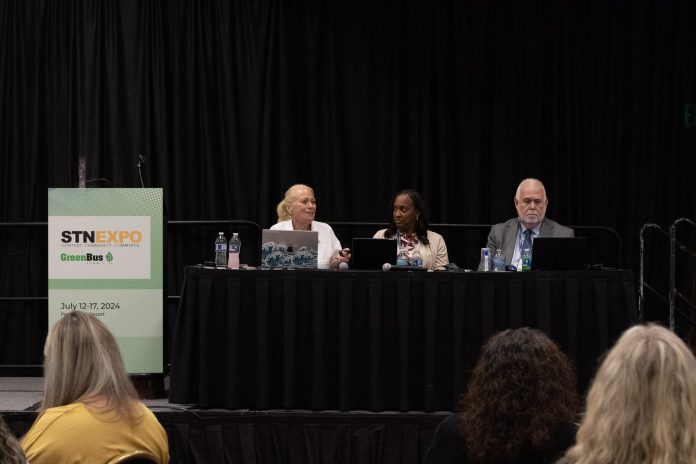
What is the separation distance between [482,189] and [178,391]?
384 centimetres

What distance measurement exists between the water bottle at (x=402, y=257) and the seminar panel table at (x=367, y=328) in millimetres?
222

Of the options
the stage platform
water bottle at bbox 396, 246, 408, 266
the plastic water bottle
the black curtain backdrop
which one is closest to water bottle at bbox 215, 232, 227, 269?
the plastic water bottle

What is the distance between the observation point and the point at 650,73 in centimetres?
898

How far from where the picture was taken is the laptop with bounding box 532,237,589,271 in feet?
20.0

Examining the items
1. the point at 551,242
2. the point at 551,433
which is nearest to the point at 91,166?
the point at 551,242

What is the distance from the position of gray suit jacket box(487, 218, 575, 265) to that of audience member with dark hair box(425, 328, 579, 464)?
12.6 feet

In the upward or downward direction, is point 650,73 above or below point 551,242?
above

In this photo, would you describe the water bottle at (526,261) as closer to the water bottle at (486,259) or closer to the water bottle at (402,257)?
the water bottle at (486,259)

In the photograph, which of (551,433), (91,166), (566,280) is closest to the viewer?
(551,433)

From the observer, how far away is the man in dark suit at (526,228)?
6.79m

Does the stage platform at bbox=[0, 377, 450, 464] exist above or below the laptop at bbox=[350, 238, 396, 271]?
below

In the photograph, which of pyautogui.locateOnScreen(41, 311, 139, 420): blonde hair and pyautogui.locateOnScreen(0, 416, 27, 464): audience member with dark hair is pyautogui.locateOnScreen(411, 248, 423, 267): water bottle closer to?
pyautogui.locateOnScreen(41, 311, 139, 420): blonde hair

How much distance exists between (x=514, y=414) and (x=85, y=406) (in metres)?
1.30

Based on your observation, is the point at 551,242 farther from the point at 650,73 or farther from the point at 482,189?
the point at 650,73
